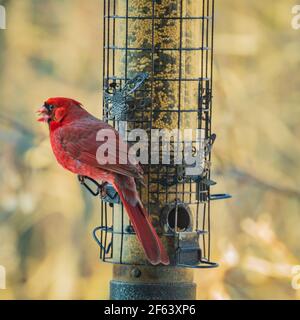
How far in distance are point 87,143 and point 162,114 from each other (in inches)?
21.2

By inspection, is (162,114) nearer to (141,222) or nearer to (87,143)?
(87,143)

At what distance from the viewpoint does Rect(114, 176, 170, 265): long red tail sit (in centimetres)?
1165

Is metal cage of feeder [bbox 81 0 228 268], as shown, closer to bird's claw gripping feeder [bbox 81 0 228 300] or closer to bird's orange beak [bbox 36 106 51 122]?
bird's claw gripping feeder [bbox 81 0 228 300]

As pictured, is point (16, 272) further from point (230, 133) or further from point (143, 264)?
point (143, 264)

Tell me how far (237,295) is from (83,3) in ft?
8.80

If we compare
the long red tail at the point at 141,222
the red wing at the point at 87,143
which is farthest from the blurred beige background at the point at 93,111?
the long red tail at the point at 141,222

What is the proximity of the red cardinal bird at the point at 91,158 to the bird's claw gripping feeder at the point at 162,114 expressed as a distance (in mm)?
227

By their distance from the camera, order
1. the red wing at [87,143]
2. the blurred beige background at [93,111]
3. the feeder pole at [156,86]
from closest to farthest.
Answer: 1. the red wing at [87,143]
2. the feeder pole at [156,86]
3. the blurred beige background at [93,111]

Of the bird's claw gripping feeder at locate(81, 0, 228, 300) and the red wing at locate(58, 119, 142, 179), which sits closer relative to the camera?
the red wing at locate(58, 119, 142, 179)

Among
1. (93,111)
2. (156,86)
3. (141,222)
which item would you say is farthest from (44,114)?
(93,111)

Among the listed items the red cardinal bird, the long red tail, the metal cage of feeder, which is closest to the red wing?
the red cardinal bird

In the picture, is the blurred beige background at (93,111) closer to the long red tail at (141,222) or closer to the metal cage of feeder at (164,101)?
the metal cage of feeder at (164,101)

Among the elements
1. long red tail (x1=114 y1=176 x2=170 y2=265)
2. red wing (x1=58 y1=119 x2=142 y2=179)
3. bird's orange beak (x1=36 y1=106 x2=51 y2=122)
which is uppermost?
bird's orange beak (x1=36 y1=106 x2=51 y2=122)

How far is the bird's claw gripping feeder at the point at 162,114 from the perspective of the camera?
12039 mm
